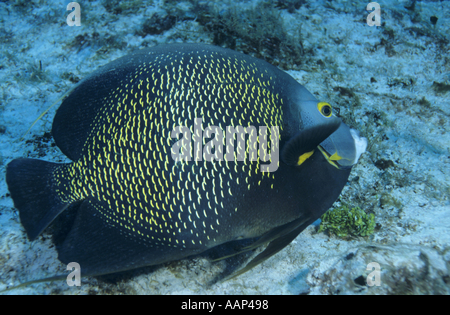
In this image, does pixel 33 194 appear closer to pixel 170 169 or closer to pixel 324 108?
pixel 170 169

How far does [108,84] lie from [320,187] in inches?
68.8

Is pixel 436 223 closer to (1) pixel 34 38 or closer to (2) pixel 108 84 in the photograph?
(2) pixel 108 84

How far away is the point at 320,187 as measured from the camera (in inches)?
73.4

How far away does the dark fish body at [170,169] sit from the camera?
65.7 inches

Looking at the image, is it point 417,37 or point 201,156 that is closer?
point 201,156

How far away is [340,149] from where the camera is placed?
73.4 inches

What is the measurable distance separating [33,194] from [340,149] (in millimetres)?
2275

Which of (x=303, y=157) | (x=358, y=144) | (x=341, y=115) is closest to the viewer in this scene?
(x=303, y=157)

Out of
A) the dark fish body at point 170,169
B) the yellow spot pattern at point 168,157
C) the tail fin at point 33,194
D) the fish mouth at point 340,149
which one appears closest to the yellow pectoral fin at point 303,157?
the dark fish body at point 170,169

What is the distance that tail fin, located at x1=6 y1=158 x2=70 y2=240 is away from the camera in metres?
1.80

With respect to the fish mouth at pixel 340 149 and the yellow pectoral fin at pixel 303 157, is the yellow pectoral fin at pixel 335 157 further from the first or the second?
the yellow pectoral fin at pixel 303 157

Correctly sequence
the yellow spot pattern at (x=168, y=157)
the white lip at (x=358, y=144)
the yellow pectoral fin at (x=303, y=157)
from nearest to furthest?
the yellow spot pattern at (x=168, y=157) → the yellow pectoral fin at (x=303, y=157) → the white lip at (x=358, y=144)

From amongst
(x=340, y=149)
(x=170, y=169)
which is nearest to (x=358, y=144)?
(x=340, y=149)
